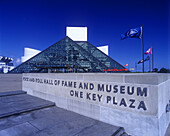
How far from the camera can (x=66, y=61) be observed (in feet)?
135

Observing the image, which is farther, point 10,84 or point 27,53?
point 27,53

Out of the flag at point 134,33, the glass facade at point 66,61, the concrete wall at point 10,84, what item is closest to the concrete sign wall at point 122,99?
the concrete wall at point 10,84

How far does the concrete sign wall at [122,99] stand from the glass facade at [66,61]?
3308cm

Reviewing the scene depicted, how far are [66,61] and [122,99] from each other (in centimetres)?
3955

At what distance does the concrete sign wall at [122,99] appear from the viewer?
7.45 feet

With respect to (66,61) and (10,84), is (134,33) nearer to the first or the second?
(10,84)

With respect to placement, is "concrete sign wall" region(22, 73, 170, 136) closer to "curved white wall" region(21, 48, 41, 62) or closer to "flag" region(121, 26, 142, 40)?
"flag" region(121, 26, 142, 40)

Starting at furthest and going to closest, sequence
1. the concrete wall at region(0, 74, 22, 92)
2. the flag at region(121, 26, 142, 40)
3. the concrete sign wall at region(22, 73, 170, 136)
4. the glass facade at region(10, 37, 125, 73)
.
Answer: the glass facade at region(10, 37, 125, 73), the flag at region(121, 26, 142, 40), the concrete wall at region(0, 74, 22, 92), the concrete sign wall at region(22, 73, 170, 136)

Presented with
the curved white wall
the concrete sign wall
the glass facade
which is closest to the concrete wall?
the concrete sign wall

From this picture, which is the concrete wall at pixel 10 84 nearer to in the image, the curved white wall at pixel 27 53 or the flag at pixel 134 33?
the flag at pixel 134 33

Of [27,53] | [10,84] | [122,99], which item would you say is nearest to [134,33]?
[122,99]

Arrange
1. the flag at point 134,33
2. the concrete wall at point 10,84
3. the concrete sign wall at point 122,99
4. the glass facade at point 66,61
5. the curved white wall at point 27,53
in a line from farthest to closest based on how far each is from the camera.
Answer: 1. the curved white wall at point 27,53
2. the glass facade at point 66,61
3. the flag at point 134,33
4. the concrete wall at point 10,84
5. the concrete sign wall at point 122,99

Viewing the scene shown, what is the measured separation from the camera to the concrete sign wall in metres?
2.27

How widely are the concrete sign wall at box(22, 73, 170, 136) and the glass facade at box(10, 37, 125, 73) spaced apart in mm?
33084
